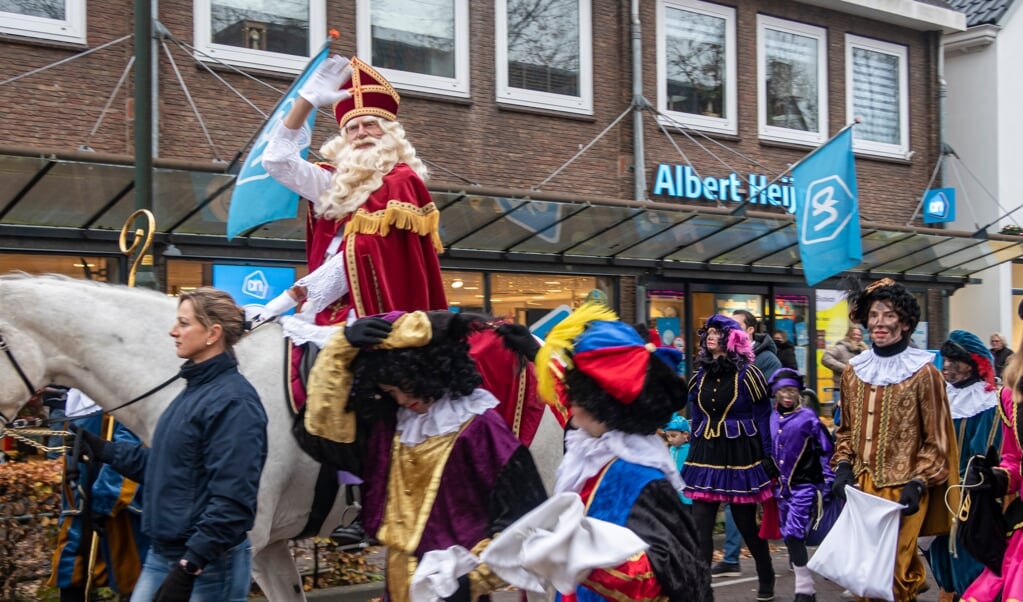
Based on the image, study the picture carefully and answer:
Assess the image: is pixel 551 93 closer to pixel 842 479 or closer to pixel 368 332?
pixel 842 479

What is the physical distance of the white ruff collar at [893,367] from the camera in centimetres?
646

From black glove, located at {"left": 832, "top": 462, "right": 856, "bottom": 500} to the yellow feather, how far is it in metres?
3.26

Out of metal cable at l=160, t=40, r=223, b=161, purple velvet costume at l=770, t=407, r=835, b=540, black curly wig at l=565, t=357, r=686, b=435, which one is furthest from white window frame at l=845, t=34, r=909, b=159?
black curly wig at l=565, t=357, r=686, b=435

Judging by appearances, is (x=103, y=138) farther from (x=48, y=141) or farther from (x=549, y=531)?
(x=549, y=531)

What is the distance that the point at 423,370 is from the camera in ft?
13.7

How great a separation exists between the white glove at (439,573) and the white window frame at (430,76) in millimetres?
10751

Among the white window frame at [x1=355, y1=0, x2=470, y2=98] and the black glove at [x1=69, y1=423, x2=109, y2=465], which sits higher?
the white window frame at [x1=355, y1=0, x2=470, y2=98]

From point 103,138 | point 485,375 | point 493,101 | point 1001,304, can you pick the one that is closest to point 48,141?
point 103,138

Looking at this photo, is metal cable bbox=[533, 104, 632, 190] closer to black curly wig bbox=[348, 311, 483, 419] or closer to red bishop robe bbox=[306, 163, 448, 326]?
red bishop robe bbox=[306, 163, 448, 326]

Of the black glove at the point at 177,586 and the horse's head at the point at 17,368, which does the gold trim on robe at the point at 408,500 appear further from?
the horse's head at the point at 17,368

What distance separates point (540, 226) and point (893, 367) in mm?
8088

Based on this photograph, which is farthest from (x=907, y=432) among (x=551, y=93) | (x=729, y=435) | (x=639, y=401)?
(x=551, y=93)

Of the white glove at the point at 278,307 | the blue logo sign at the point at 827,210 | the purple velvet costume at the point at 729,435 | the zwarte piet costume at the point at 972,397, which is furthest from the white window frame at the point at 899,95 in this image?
the white glove at the point at 278,307

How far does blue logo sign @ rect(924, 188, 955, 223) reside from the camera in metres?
20.2
